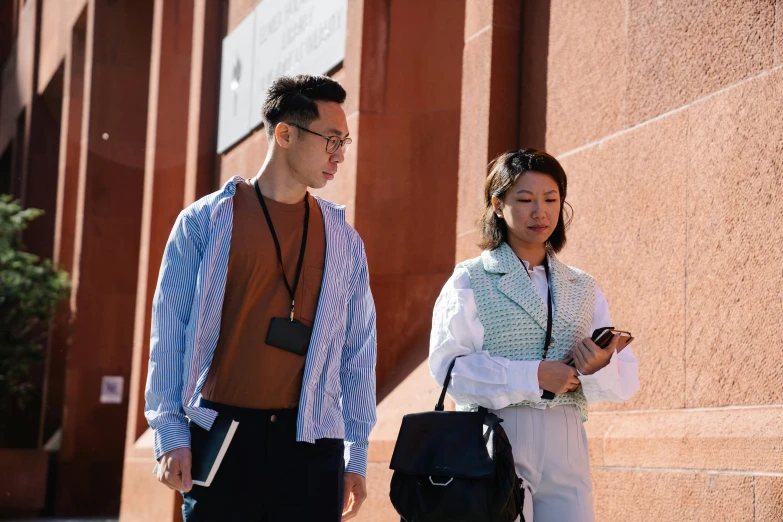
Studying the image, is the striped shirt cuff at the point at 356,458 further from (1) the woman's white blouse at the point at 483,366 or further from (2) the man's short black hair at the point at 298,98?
(2) the man's short black hair at the point at 298,98

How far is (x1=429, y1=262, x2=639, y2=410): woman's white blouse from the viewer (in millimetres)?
3641

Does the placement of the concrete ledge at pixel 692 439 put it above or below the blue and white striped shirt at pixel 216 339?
below

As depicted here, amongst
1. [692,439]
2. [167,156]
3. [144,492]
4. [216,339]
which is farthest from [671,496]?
[167,156]

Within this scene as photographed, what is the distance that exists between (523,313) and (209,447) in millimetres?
1073

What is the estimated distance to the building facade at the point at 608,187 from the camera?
187 inches

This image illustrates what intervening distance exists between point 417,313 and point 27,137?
51.5ft

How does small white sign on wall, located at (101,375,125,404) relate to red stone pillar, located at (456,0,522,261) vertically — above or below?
below

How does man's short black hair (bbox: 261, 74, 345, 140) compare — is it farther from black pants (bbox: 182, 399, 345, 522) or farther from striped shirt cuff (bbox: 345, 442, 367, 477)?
striped shirt cuff (bbox: 345, 442, 367, 477)

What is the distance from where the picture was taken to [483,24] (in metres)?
7.24

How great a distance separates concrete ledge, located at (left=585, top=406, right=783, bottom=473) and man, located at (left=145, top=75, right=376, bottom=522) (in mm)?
1514

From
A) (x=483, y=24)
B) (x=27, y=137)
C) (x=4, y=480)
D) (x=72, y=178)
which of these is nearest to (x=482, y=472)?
(x=483, y=24)

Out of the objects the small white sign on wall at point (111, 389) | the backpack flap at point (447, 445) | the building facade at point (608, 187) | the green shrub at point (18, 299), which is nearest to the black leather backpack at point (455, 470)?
the backpack flap at point (447, 445)

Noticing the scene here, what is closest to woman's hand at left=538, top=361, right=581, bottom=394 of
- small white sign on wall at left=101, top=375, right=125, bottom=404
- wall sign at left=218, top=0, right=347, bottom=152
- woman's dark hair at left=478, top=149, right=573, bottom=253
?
woman's dark hair at left=478, top=149, right=573, bottom=253

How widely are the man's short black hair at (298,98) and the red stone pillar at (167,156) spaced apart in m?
7.65
